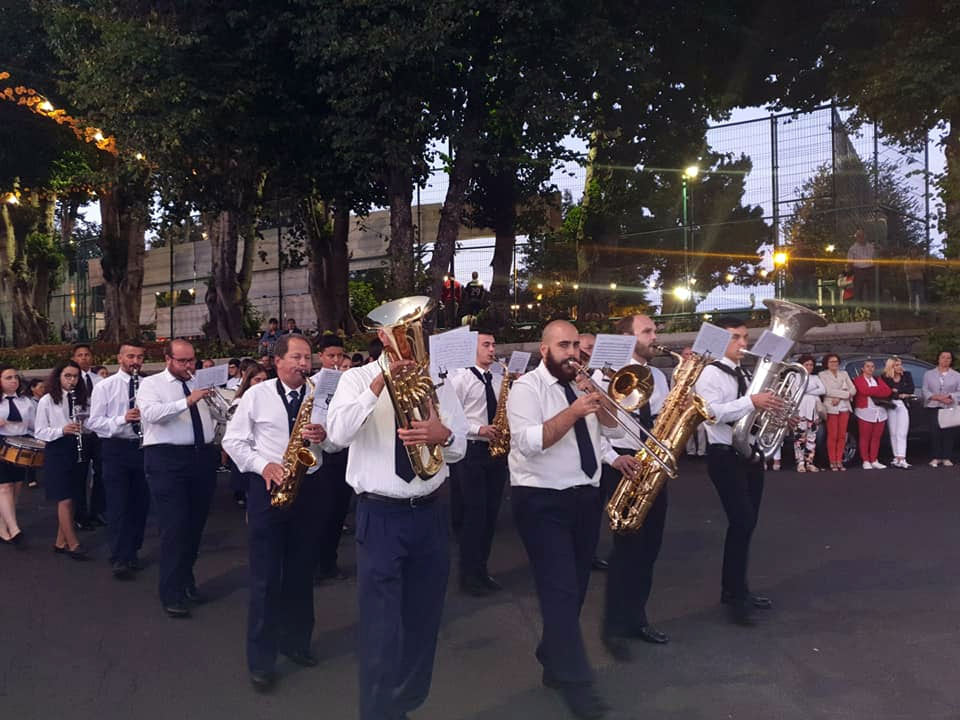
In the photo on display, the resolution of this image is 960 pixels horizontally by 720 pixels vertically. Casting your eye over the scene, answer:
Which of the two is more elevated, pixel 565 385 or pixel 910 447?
pixel 565 385

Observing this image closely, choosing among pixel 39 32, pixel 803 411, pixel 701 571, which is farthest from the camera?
pixel 39 32

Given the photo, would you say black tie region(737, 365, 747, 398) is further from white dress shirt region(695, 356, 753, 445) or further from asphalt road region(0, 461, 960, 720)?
asphalt road region(0, 461, 960, 720)

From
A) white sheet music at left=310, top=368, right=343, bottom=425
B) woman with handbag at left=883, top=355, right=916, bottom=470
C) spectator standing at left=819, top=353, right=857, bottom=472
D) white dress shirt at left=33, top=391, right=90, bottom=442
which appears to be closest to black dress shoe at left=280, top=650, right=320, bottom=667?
white sheet music at left=310, top=368, right=343, bottom=425

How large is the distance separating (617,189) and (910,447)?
8.66 meters

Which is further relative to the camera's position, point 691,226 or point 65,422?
point 691,226

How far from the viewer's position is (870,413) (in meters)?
15.1

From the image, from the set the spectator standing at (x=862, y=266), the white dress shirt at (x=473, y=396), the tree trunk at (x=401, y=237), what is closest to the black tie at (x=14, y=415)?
the white dress shirt at (x=473, y=396)

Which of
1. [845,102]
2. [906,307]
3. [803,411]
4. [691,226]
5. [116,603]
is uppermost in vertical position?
[845,102]

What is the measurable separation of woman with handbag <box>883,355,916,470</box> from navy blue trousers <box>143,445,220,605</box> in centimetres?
1081

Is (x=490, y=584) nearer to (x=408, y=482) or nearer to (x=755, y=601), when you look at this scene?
(x=755, y=601)

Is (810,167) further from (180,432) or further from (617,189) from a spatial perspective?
(180,432)

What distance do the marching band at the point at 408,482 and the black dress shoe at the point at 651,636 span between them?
3cm

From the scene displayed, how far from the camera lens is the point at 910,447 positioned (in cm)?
1720

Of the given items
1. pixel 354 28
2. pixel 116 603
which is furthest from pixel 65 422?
pixel 354 28
